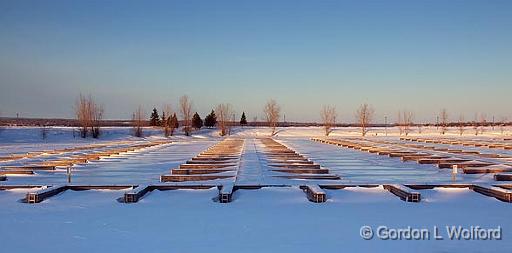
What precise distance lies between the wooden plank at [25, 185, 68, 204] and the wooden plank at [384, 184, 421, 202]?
6.79 meters

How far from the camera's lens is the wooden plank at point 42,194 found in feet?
26.9

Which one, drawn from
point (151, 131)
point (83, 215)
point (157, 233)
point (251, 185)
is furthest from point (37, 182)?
point (151, 131)

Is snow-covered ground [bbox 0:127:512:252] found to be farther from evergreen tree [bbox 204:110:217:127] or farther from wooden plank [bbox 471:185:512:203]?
evergreen tree [bbox 204:110:217:127]

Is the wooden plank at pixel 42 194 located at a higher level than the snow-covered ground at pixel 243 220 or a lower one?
higher

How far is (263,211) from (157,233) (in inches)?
79.9

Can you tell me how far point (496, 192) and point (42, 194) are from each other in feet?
28.4

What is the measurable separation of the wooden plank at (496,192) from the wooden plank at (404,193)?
1.58m

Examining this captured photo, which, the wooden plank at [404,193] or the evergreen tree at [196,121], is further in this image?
the evergreen tree at [196,121]

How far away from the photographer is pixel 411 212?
24.4ft

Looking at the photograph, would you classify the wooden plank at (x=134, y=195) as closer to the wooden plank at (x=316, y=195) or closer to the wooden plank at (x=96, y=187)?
the wooden plank at (x=96, y=187)

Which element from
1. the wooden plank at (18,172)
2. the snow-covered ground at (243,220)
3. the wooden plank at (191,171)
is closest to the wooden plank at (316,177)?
the snow-covered ground at (243,220)

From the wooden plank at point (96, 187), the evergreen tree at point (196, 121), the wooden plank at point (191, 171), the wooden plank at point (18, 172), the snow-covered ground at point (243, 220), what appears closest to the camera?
the snow-covered ground at point (243, 220)

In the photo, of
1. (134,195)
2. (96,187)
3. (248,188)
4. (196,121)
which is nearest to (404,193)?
(248,188)

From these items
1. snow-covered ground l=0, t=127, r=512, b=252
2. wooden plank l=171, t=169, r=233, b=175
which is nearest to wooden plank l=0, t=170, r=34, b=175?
snow-covered ground l=0, t=127, r=512, b=252
